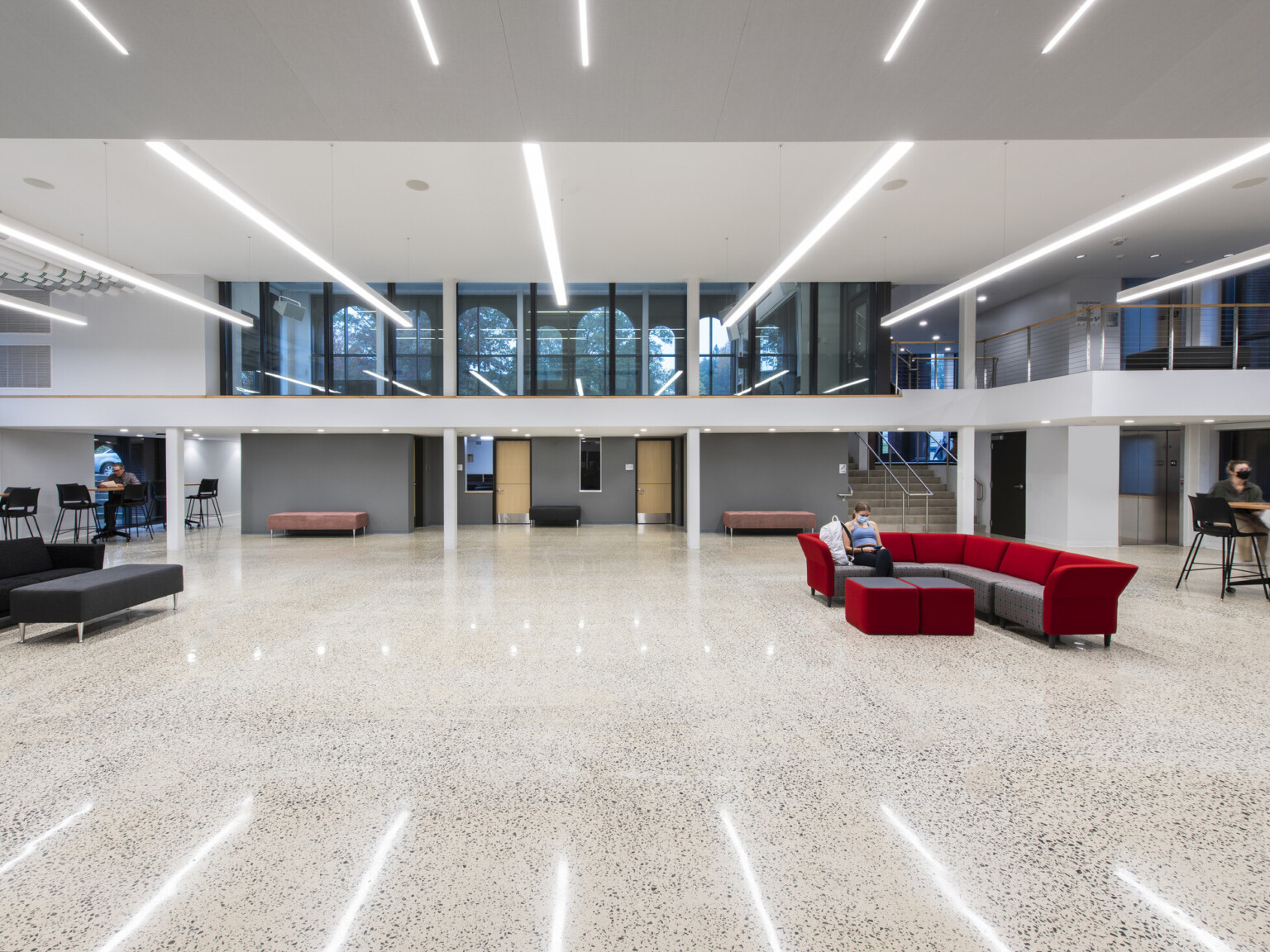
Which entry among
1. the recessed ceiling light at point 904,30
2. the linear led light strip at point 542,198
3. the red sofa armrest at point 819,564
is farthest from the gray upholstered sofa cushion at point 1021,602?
the linear led light strip at point 542,198

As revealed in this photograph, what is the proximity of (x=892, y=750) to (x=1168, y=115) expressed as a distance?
3.78m

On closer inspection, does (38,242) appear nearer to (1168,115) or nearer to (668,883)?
(668,883)

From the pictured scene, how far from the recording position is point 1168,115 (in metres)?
3.03

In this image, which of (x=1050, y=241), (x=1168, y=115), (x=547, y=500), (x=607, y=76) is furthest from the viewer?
(x=547, y=500)

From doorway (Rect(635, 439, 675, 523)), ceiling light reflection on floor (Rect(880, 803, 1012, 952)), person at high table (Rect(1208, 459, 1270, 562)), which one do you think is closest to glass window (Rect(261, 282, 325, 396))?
doorway (Rect(635, 439, 675, 523))

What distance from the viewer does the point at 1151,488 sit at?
11367 millimetres

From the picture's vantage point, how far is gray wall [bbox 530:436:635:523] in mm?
14594

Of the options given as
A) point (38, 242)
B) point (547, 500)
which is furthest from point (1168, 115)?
point (547, 500)

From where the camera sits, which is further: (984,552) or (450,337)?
(450,337)

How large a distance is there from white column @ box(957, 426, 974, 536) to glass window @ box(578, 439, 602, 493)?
326 inches

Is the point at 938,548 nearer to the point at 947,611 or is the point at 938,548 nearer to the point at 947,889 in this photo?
the point at 947,611

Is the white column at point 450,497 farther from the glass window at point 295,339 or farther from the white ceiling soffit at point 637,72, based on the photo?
the white ceiling soffit at point 637,72

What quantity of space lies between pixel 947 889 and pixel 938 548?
5.42m

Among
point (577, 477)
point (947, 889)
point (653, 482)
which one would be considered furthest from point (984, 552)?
point (577, 477)
